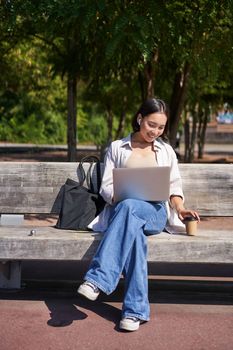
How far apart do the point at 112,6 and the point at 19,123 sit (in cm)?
3263

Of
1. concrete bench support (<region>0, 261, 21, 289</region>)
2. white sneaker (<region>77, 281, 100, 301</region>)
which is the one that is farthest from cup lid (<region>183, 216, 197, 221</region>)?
concrete bench support (<region>0, 261, 21, 289</region>)

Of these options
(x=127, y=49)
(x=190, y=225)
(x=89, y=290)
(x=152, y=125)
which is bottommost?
(x=89, y=290)

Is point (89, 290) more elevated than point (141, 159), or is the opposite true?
point (141, 159)

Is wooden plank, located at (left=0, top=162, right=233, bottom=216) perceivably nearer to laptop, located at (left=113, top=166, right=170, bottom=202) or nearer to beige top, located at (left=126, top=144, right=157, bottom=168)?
beige top, located at (left=126, top=144, right=157, bottom=168)

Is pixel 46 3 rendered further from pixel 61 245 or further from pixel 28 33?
pixel 28 33

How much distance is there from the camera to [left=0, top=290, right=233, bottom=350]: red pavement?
4059mm

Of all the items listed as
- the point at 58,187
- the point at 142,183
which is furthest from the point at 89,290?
the point at 58,187

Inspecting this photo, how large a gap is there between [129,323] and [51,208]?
1.51 m

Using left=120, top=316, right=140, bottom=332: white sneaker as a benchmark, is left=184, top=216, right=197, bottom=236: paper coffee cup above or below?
above

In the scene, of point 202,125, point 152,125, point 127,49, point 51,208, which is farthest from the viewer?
point 202,125

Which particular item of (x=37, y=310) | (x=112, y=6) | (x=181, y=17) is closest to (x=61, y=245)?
(x=37, y=310)

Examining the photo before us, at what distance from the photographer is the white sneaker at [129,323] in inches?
164

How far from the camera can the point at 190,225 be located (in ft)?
15.0

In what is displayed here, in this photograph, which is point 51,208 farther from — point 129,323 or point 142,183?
point 129,323
